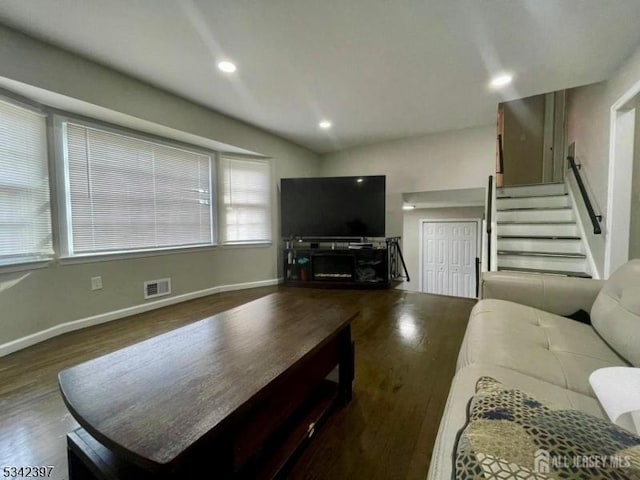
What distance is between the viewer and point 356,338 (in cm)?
244

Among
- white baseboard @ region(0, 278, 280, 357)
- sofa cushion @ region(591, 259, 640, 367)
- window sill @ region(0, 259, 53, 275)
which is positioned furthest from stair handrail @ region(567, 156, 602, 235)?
window sill @ region(0, 259, 53, 275)

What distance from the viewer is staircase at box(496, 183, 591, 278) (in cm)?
316

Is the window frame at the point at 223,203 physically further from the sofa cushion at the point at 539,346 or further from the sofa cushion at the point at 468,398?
the sofa cushion at the point at 468,398

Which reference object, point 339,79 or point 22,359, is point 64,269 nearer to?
point 22,359

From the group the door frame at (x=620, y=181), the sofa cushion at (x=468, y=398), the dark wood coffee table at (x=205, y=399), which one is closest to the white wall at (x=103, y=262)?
the dark wood coffee table at (x=205, y=399)

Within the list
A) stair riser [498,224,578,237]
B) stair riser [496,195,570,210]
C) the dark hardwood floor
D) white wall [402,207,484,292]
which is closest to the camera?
the dark hardwood floor

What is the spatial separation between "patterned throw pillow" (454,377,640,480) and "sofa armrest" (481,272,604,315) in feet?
4.95

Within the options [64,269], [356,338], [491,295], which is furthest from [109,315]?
[491,295]

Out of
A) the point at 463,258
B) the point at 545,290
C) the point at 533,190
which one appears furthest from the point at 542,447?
the point at 463,258

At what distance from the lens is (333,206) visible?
447 centimetres

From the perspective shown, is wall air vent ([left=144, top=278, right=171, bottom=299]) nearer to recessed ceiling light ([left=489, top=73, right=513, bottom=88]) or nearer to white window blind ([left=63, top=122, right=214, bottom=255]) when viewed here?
white window blind ([left=63, top=122, right=214, bottom=255])

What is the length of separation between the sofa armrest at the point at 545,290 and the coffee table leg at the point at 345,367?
42.8 inches

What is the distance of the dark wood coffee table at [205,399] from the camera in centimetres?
72

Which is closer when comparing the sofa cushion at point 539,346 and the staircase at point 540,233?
the sofa cushion at point 539,346
